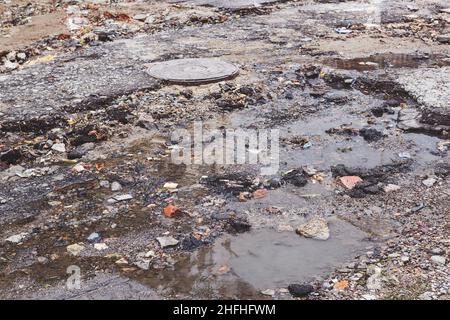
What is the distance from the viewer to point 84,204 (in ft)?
11.0

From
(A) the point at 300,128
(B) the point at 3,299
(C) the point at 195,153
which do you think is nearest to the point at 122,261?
(B) the point at 3,299

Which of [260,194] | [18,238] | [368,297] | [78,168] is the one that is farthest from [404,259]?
[78,168]

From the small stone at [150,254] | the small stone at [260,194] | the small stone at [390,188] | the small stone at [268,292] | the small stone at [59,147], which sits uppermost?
the small stone at [59,147]

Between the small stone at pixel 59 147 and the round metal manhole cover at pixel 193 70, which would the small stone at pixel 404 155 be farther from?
the small stone at pixel 59 147

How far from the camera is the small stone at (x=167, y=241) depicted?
294 cm


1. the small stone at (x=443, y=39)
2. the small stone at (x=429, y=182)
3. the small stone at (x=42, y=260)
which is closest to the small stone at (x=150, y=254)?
the small stone at (x=42, y=260)

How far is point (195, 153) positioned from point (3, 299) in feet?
6.22

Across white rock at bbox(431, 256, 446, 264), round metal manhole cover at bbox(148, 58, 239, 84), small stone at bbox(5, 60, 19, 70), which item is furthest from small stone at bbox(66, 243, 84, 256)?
small stone at bbox(5, 60, 19, 70)

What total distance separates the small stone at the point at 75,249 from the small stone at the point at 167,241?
453 millimetres

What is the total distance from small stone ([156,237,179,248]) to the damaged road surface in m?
0.01

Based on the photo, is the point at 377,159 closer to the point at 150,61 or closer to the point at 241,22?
the point at 150,61

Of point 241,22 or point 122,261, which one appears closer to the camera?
point 122,261

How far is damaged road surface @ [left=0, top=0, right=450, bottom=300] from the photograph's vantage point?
2746 millimetres

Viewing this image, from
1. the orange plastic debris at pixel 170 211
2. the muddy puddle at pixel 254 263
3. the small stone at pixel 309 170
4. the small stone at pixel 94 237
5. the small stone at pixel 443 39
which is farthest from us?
the small stone at pixel 443 39
